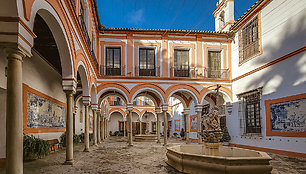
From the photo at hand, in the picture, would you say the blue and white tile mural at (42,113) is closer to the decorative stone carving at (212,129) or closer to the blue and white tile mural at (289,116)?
the decorative stone carving at (212,129)

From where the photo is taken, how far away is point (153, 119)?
3469 centimetres

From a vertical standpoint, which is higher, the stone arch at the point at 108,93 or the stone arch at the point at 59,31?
the stone arch at the point at 59,31

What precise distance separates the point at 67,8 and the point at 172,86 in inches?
392

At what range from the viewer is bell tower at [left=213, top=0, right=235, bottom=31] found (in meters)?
16.9

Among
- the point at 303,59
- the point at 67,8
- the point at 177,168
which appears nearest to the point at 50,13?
the point at 67,8

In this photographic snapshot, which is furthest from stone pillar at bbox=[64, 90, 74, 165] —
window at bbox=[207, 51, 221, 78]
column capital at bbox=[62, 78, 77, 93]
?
window at bbox=[207, 51, 221, 78]

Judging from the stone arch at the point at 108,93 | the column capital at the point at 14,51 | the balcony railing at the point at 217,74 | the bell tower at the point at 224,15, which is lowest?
the stone arch at the point at 108,93

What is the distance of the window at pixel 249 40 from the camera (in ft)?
42.0

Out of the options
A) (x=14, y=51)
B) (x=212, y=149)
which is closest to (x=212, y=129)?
(x=212, y=149)

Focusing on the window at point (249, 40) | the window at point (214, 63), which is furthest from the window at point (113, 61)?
the window at point (249, 40)

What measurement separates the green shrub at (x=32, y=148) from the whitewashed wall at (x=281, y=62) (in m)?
9.72

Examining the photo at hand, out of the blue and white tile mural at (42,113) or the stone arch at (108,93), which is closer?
the blue and white tile mural at (42,113)

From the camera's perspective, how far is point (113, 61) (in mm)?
15562

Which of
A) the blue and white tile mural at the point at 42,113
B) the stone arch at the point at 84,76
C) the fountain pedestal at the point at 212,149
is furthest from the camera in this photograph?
the stone arch at the point at 84,76
